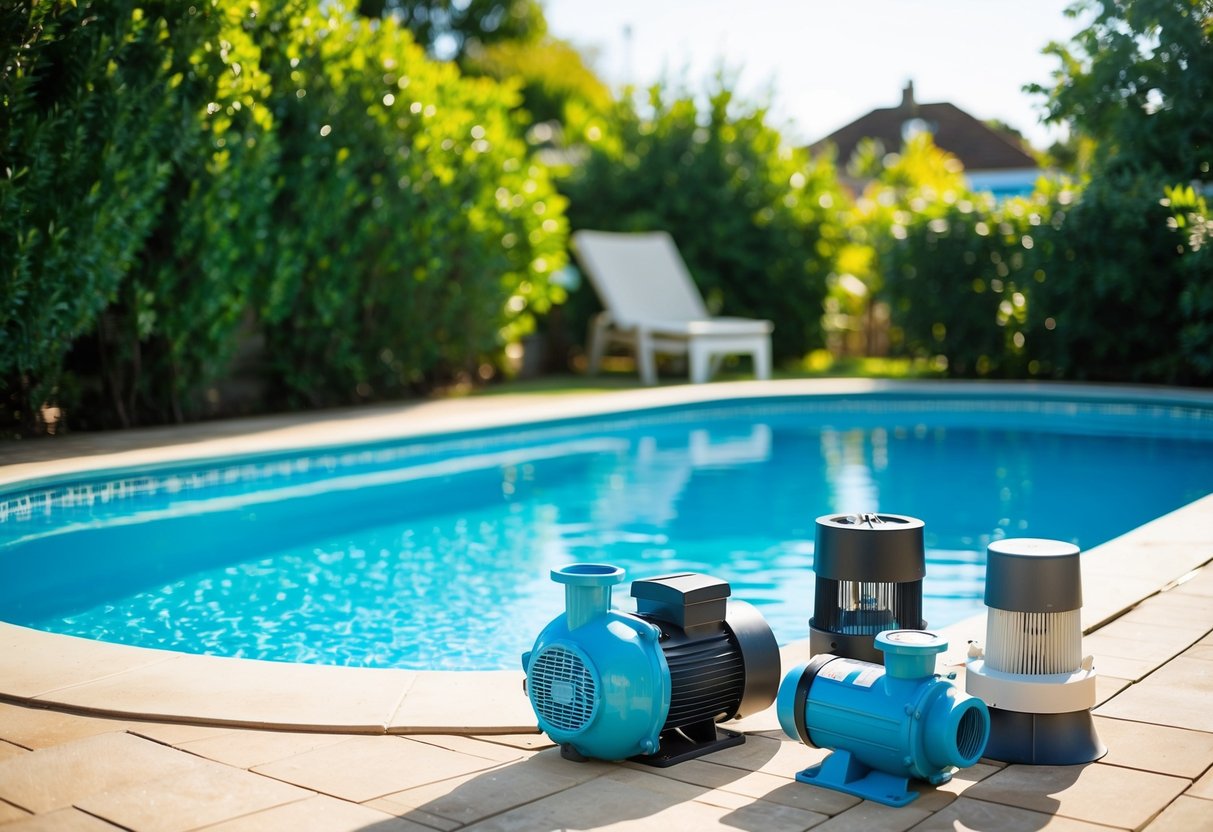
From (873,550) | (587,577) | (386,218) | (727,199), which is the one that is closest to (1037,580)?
(873,550)

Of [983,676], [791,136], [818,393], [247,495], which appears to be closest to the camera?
[983,676]

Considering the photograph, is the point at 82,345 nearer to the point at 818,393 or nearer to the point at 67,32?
the point at 67,32

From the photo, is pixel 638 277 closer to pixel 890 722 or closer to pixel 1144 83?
pixel 1144 83

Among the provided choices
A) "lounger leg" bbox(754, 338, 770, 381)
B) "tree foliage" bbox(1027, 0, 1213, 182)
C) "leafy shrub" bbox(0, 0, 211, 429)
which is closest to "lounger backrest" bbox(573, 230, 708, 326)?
"lounger leg" bbox(754, 338, 770, 381)

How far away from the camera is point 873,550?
2.95 meters

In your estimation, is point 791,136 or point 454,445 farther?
point 791,136

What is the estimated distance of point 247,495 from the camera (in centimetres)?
708

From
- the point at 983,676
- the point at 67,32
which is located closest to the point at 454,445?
the point at 67,32

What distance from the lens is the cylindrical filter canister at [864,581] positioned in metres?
2.95

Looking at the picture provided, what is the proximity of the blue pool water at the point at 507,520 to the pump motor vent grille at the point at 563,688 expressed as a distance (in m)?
1.51

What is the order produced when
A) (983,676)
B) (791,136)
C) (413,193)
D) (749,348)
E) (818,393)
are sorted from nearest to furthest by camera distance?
(983,676) < (413,193) < (818,393) < (749,348) < (791,136)

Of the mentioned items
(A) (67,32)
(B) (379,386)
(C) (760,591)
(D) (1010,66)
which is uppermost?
(D) (1010,66)

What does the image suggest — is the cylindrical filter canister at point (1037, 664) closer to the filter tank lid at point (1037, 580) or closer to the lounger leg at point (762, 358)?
the filter tank lid at point (1037, 580)

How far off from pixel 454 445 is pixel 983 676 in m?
6.12
